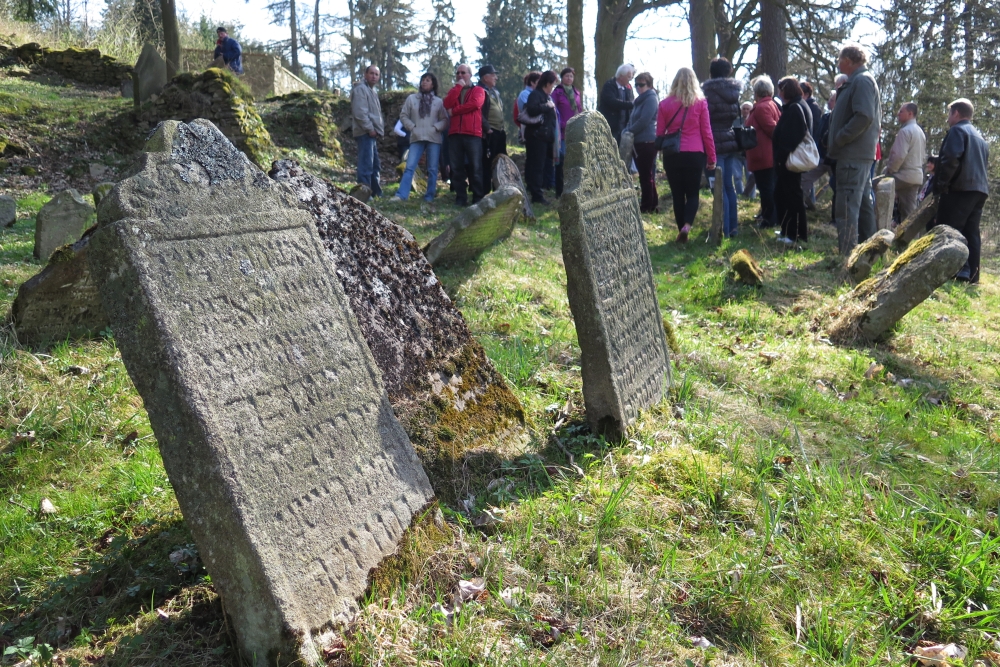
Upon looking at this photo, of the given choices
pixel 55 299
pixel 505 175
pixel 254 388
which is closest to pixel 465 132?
pixel 505 175

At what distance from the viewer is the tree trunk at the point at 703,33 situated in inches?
559

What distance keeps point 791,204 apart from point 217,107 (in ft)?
31.8

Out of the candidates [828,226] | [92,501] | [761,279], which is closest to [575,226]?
[92,501]

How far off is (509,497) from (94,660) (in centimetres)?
168

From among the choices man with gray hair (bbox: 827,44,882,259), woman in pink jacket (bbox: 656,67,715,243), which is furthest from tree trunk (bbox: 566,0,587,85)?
man with gray hair (bbox: 827,44,882,259)

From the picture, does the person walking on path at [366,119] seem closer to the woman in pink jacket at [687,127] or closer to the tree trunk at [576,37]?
the woman in pink jacket at [687,127]

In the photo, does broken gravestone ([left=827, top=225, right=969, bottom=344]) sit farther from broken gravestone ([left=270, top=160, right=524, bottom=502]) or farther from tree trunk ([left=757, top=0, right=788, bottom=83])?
tree trunk ([left=757, top=0, right=788, bottom=83])

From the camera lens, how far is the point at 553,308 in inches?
240

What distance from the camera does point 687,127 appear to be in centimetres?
874

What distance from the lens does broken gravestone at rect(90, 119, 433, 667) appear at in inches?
81.5

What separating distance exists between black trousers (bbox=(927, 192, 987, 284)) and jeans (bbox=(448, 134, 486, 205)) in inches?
243

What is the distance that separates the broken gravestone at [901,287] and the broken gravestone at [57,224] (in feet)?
22.9

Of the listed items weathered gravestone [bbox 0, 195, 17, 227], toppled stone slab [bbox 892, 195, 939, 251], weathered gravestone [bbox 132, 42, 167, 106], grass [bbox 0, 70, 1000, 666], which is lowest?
grass [bbox 0, 70, 1000, 666]

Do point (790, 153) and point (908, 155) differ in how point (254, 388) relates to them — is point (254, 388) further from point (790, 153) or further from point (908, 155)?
point (908, 155)
